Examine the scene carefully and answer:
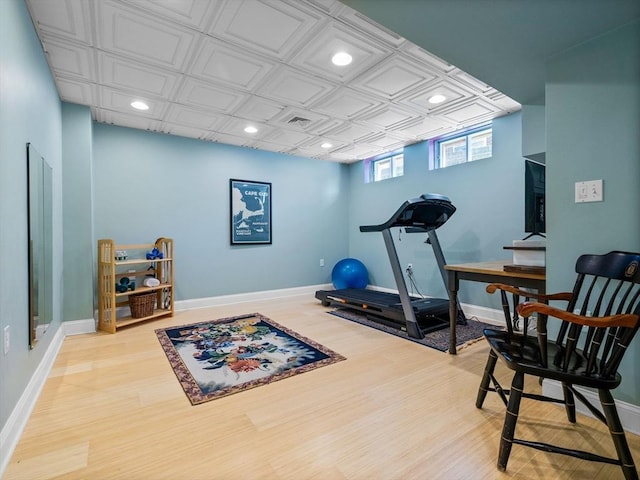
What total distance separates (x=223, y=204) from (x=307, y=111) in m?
2.02

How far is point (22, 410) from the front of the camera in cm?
167

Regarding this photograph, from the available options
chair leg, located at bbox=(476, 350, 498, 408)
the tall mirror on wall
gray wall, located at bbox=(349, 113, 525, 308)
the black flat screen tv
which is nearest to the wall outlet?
the tall mirror on wall

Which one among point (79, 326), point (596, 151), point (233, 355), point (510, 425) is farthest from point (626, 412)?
point (79, 326)

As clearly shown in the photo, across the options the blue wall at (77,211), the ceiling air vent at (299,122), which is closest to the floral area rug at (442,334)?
the ceiling air vent at (299,122)

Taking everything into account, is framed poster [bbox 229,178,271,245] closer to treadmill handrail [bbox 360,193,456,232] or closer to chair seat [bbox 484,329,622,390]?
treadmill handrail [bbox 360,193,456,232]

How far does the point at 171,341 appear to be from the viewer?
303 centimetres

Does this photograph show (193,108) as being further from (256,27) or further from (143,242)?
(143,242)

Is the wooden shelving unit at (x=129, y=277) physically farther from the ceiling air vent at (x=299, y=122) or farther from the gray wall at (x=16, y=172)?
the ceiling air vent at (x=299, y=122)

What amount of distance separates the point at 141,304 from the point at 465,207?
4310 mm

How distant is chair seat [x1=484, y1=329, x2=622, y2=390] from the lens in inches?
48.9

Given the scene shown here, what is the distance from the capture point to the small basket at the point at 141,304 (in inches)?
143

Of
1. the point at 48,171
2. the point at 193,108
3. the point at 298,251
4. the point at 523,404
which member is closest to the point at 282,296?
the point at 298,251

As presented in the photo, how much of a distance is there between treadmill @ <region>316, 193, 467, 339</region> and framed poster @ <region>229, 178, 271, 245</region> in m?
1.91

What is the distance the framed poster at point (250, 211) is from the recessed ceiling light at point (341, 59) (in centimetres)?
273
